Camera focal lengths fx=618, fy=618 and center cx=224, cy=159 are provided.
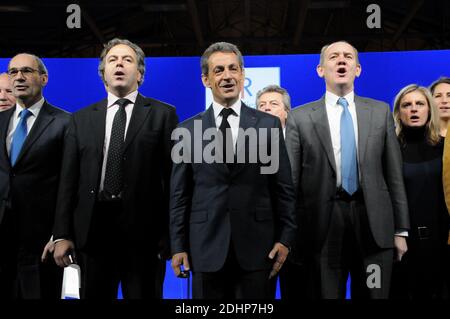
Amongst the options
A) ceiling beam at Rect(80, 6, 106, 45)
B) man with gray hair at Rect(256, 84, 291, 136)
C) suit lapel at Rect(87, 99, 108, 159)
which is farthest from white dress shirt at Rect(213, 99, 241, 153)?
ceiling beam at Rect(80, 6, 106, 45)

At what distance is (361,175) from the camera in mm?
3311

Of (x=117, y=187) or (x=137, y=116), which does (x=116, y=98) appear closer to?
(x=137, y=116)

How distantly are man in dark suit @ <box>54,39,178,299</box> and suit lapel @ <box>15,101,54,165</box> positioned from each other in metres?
0.32

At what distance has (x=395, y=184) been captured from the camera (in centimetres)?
335

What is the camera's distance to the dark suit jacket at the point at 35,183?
347cm

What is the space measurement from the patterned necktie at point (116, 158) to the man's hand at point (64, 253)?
0.34 m

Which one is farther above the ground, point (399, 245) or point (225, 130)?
point (225, 130)

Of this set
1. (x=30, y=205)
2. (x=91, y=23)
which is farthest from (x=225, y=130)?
(x=91, y=23)

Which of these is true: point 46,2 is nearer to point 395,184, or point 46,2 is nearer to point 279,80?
point 279,80

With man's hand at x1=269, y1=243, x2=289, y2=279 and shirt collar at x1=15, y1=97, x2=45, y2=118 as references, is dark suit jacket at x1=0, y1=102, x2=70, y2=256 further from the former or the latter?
man's hand at x1=269, y1=243, x2=289, y2=279

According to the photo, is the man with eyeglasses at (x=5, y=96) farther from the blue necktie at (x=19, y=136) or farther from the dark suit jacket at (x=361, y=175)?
the dark suit jacket at (x=361, y=175)

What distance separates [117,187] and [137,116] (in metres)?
0.41

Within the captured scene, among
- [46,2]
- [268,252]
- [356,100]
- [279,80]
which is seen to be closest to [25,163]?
[268,252]
